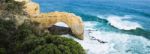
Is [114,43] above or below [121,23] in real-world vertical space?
above

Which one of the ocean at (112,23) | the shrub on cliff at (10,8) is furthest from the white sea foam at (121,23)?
the shrub on cliff at (10,8)

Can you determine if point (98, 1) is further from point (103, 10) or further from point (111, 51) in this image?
point (111, 51)

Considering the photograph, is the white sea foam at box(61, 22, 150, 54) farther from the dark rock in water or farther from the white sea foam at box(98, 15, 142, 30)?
the white sea foam at box(98, 15, 142, 30)

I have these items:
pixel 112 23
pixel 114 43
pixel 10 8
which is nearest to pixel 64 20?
pixel 114 43

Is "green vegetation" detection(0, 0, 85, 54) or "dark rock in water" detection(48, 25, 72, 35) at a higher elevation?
"green vegetation" detection(0, 0, 85, 54)

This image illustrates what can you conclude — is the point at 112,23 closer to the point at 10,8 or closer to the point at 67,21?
Result: the point at 67,21

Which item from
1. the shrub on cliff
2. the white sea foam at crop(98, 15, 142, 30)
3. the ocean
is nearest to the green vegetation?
the shrub on cliff
